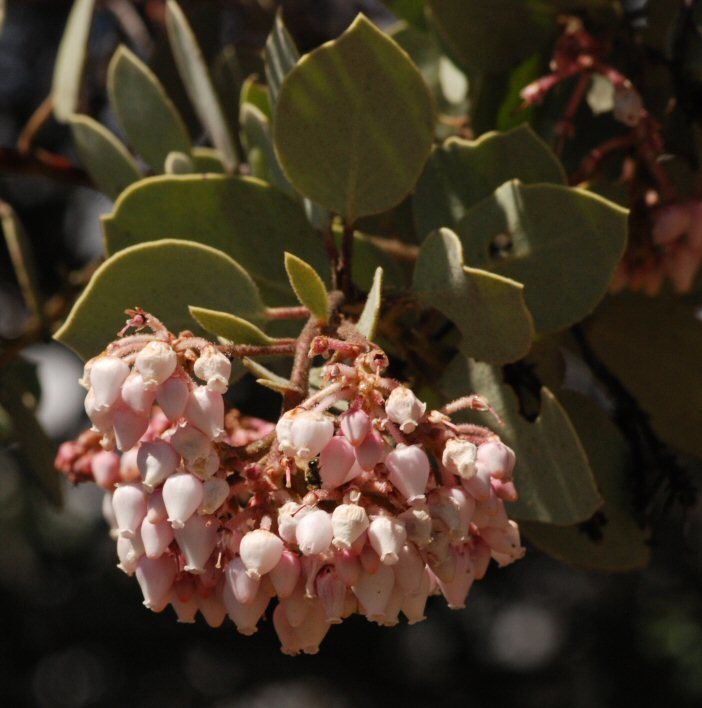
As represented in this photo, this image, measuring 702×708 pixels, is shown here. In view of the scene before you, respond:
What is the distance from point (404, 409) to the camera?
2.91 feet

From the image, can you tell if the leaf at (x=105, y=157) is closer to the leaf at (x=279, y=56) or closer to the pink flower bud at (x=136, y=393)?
the leaf at (x=279, y=56)

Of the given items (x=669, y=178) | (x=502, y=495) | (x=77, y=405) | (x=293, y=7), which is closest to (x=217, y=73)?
(x=669, y=178)

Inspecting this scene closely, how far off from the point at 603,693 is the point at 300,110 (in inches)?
130

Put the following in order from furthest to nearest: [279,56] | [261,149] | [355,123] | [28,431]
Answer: [28,431] → [261,149] → [279,56] → [355,123]

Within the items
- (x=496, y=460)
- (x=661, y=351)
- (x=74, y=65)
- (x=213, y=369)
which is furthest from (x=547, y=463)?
(x=74, y=65)

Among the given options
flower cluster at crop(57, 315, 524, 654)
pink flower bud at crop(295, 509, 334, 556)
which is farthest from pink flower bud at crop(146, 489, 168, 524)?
pink flower bud at crop(295, 509, 334, 556)

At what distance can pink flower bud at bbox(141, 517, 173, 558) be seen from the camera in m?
0.92

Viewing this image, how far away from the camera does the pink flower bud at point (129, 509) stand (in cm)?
93

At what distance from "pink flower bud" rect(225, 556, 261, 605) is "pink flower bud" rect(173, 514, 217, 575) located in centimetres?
2

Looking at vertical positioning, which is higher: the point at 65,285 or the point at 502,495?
the point at 502,495

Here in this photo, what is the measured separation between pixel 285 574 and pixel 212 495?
3.4 inches

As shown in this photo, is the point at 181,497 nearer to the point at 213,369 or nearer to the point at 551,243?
the point at 213,369

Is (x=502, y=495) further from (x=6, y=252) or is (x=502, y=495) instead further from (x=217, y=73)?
(x=6, y=252)

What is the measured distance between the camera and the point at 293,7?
10.3ft
